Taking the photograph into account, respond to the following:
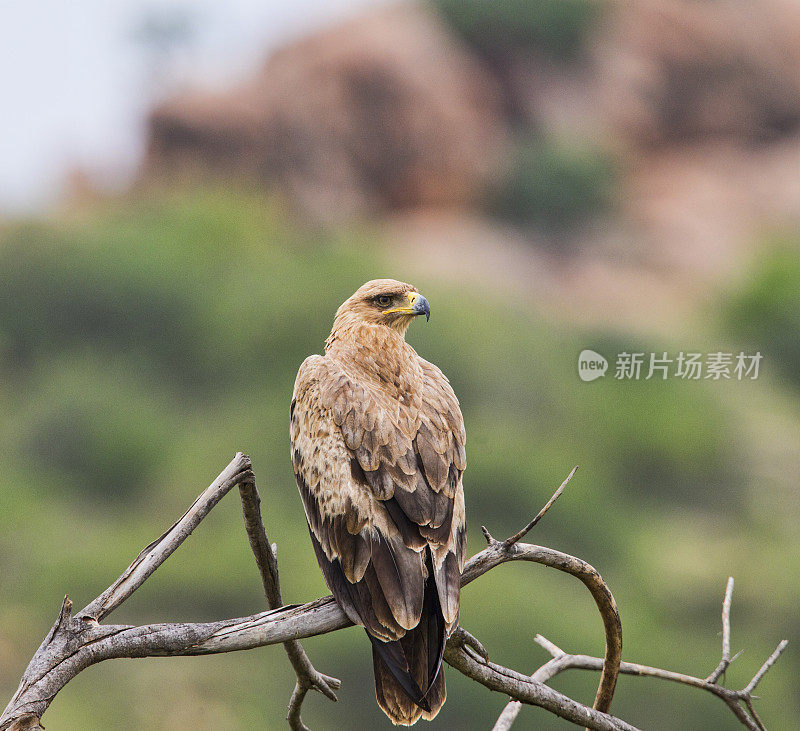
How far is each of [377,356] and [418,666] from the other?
3.82 ft

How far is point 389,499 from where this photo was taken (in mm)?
3500

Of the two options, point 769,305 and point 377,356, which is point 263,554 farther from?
point 769,305

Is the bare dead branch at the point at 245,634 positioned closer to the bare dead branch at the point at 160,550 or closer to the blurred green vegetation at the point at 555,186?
the bare dead branch at the point at 160,550

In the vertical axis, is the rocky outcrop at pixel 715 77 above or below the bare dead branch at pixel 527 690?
above

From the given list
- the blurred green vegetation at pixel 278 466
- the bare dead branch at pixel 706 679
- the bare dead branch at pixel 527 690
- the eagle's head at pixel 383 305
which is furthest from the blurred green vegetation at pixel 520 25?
the bare dead branch at pixel 527 690

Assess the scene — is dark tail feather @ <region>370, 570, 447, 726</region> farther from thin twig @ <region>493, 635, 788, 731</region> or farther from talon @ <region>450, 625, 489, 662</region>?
thin twig @ <region>493, 635, 788, 731</region>

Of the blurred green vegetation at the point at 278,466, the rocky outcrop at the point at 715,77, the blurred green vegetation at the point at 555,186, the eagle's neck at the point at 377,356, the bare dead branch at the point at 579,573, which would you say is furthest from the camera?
the rocky outcrop at the point at 715,77

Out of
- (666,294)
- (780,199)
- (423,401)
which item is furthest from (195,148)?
(423,401)

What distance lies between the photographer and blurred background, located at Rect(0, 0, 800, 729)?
2348 cm

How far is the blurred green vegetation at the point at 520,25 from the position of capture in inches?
1567

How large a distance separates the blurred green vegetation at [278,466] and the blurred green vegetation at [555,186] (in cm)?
605

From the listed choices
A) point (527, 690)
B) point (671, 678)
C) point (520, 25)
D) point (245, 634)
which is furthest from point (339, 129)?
point (245, 634)

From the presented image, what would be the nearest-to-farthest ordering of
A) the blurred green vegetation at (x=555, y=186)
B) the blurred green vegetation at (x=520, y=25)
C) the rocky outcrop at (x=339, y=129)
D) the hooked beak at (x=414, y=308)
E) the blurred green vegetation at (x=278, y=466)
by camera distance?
1. the hooked beak at (x=414, y=308)
2. the blurred green vegetation at (x=278, y=466)
3. the rocky outcrop at (x=339, y=129)
4. the blurred green vegetation at (x=555, y=186)
5. the blurred green vegetation at (x=520, y=25)

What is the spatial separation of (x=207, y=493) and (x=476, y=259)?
31.2 metres
